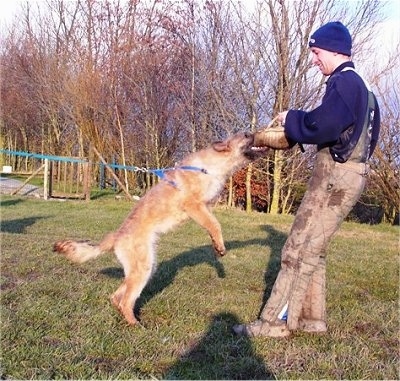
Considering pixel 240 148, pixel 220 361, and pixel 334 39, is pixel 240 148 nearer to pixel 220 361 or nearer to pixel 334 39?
pixel 334 39

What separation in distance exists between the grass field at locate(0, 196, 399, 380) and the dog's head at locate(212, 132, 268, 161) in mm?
1662

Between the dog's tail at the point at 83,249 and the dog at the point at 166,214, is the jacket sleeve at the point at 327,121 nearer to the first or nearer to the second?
the dog at the point at 166,214

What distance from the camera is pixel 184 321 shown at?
486 centimetres

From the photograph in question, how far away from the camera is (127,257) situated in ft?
16.5

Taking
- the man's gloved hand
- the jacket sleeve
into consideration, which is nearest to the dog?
the man's gloved hand

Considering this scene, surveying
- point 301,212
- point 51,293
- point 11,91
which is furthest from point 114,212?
point 11,91

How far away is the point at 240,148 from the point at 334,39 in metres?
2.00

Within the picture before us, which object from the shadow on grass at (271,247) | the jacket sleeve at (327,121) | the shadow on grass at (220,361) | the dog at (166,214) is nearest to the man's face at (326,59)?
the jacket sleeve at (327,121)

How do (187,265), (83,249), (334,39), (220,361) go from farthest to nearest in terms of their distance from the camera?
(187,265)
(83,249)
(334,39)
(220,361)

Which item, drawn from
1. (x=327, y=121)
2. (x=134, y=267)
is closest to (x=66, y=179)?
(x=134, y=267)

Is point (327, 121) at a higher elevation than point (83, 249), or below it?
higher

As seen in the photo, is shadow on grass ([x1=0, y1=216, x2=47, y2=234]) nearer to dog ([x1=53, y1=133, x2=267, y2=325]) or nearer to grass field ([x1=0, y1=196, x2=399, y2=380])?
grass field ([x1=0, y1=196, x2=399, y2=380])

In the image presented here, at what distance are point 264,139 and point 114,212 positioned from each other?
11.3 meters

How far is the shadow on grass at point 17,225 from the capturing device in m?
11.0
